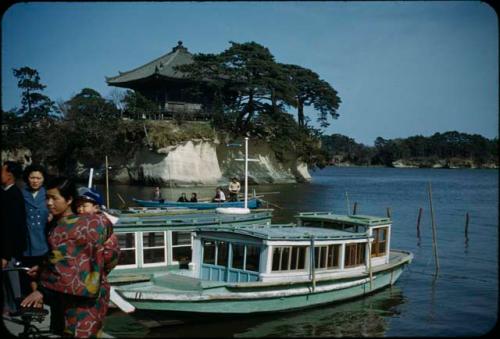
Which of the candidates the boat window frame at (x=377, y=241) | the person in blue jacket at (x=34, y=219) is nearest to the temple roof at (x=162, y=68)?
the boat window frame at (x=377, y=241)

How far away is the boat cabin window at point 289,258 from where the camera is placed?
42.1 feet

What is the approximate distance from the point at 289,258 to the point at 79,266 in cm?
843

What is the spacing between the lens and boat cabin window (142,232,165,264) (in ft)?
44.6

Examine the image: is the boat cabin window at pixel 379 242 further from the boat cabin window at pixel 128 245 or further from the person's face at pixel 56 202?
the person's face at pixel 56 202

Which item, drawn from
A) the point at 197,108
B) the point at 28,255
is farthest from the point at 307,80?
the point at 28,255

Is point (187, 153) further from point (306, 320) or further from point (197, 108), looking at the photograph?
point (306, 320)

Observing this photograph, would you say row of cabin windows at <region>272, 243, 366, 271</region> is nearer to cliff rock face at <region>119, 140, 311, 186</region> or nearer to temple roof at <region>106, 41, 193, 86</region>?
cliff rock face at <region>119, 140, 311, 186</region>

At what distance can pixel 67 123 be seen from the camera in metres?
57.5

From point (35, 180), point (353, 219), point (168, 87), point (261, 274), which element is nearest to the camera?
point (35, 180)

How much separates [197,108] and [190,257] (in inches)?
1806

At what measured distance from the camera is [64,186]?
548cm

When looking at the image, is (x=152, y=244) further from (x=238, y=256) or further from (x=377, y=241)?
(x=377, y=241)

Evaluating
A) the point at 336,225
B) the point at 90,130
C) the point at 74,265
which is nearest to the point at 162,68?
the point at 90,130

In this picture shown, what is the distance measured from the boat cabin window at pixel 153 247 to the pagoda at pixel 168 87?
42.7 metres
